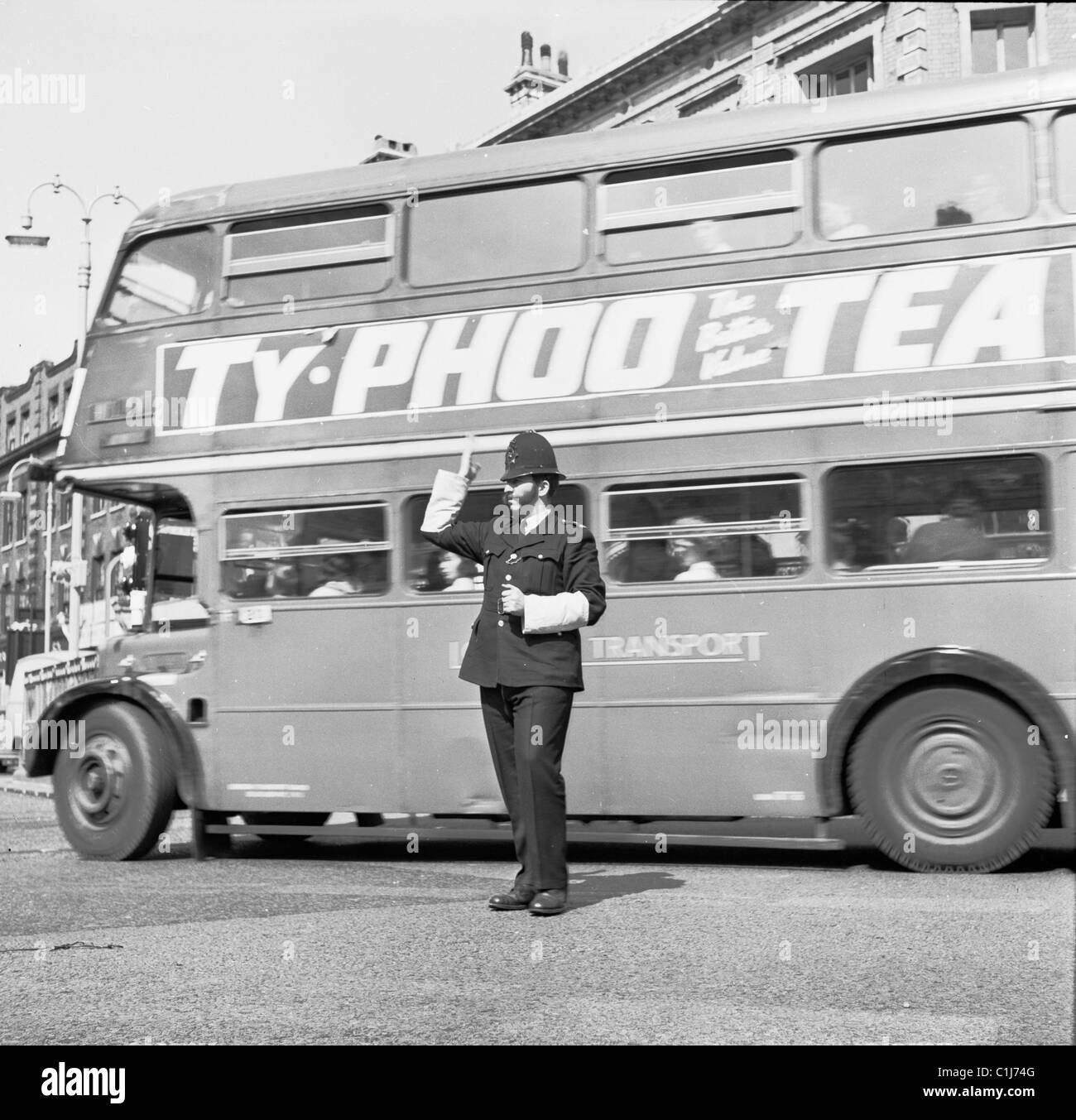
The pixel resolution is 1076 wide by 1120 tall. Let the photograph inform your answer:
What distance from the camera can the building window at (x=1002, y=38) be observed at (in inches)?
830

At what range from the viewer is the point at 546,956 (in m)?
5.55

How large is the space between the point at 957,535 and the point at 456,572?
2.87 meters

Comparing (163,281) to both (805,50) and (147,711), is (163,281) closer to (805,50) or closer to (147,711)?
(147,711)

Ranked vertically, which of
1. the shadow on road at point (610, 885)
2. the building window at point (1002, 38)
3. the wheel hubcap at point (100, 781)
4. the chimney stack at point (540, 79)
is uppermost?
the chimney stack at point (540, 79)

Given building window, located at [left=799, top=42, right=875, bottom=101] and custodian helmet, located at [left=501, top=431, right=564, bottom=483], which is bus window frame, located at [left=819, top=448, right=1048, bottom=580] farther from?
building window, located at [left=799, top=42, right=875, bottom=101]

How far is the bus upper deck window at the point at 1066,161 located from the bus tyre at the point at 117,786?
6107 mm

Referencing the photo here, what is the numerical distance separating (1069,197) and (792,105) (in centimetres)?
161

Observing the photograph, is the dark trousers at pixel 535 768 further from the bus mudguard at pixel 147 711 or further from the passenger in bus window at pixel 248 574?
the bus mudguard at pixel 147 711

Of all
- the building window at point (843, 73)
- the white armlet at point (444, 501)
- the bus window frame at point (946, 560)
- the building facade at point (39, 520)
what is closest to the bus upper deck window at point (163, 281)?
the white armlet at point (444, 501)

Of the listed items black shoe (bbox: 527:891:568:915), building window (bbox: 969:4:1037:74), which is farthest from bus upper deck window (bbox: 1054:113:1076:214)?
building window (bbox: 969:4:1037:74)

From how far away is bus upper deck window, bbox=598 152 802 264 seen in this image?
845 cm
